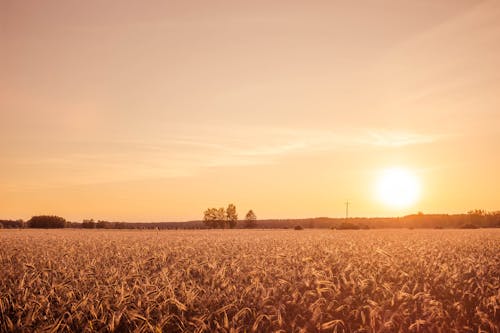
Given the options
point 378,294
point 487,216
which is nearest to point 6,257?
point 378,294

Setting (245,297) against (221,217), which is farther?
(221,217)

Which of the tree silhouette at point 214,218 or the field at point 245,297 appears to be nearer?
the field at point 245,297

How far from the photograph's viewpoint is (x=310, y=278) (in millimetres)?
7164

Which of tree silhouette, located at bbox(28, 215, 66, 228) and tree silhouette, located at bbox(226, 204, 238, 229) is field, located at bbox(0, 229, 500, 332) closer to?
tree silhouette, located at bbox(28, 215, 66, 228)

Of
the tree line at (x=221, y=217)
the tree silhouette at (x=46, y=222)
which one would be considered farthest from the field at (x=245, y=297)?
the tree line at (x=221, y=217)

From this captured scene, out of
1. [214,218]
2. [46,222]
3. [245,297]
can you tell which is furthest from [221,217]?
[245,297]

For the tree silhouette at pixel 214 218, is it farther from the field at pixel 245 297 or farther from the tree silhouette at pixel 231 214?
the field at pixel 245 297

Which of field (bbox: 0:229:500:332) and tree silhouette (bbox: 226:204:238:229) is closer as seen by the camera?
field (bbox: 0:229:500:332)

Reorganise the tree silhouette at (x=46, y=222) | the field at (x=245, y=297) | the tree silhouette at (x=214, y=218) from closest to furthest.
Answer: the field at (x=245, y=297), the tree silhouette at (x=46, y=222), the tree silhouette at (x=214, y=218)

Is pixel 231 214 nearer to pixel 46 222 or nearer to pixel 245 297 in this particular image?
pixel 46 222

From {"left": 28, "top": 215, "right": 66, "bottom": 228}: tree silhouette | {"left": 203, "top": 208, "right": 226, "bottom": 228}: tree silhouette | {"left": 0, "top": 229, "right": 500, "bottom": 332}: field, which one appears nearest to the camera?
{"left": 0, "top": 229, "right": 500, "bottom": 332}: field

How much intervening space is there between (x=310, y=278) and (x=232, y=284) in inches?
54.3

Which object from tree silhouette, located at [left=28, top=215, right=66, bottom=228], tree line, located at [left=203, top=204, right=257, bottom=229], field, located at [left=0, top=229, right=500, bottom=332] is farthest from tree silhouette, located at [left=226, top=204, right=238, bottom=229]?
field, located at [left=0, top=229, right=500, bottom=332]

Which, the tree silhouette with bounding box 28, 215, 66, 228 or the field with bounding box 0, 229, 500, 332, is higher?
the field with bounding box 0, 229, 500, 332
